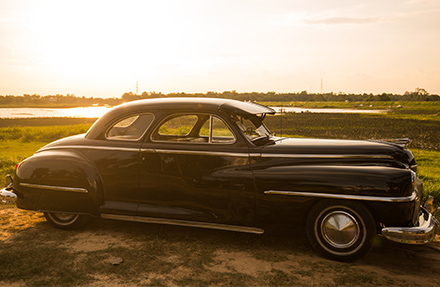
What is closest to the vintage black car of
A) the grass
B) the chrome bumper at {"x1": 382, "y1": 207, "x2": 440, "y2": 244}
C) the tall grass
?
the chrome bumper at {"x1": 382, "y1": 207, "x2": 440, "y2": 244}

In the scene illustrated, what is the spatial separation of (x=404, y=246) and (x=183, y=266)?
3048 millimetres

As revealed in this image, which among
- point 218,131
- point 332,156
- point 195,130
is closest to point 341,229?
point 332,156

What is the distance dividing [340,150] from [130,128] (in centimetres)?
295

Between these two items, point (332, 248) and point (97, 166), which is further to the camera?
point (97, 166)

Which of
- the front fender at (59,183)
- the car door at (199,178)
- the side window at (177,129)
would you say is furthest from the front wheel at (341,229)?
the front fender at (59,183)

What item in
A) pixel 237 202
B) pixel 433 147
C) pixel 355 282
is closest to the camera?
pixel 355 282

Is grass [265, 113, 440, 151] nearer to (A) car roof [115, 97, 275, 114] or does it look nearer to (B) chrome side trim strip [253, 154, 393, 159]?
(B) chrome side trim strip [253, 154, 393, 159]

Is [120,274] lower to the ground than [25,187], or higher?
lower

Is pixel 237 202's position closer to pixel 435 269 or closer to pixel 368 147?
pixel 368 147

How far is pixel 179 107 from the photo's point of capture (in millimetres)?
5199

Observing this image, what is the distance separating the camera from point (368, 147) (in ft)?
16.2

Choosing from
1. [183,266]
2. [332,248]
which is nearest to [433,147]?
[332,248]

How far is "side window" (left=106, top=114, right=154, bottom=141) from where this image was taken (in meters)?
5.32

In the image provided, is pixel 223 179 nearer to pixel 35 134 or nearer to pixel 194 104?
pixel 194 104
